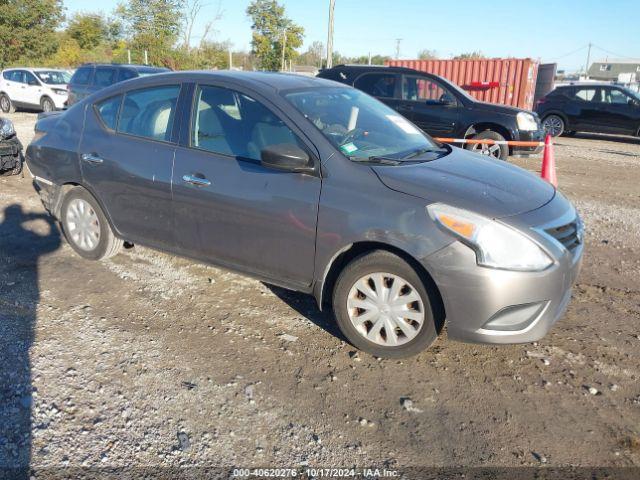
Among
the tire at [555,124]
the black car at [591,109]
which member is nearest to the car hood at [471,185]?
the black car at [591,109]

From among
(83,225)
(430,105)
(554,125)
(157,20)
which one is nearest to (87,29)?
(157,20)

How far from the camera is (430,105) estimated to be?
33.0ft

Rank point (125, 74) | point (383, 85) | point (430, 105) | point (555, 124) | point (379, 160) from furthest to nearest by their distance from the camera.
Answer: point (555, 124) < point (125, 74) < point (383, 85) < point (430, 105) < point (379, 160)

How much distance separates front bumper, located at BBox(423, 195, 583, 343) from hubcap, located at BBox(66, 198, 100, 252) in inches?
124

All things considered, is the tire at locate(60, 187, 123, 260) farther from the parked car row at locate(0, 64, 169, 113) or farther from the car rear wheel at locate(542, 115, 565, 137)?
the car rear wheel at locate(542, 115, 565, 137)

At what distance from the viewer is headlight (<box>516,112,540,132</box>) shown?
9.62 m

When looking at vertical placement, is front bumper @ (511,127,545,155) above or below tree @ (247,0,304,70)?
below

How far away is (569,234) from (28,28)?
3861 cm

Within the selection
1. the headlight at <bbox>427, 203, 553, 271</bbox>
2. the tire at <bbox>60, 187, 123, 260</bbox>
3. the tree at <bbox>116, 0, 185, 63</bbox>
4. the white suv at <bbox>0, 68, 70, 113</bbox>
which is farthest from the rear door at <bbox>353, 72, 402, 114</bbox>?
the tree at <bbox>116, 0, 185, 63</bbox>

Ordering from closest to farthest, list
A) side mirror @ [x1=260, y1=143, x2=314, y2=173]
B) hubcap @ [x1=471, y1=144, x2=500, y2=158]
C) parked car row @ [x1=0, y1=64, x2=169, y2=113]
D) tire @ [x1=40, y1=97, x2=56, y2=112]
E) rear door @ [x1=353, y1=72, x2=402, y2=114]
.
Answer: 1. side mirror @ [x1=260, y1=143, x2=314, y2=173]
2. hubcap @ [x1=471, y1=144, x2=500, y2=158]
3. rear door @ [x1=353, y1=72, x2=402, y2=114]
4. parked car row @ [x1=0, y1=64, x2=169, y2=113]
5. tire @ [x1=40, y1=97, x2=56, y2=112]

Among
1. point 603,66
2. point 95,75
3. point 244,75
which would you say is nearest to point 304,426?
point 244,75

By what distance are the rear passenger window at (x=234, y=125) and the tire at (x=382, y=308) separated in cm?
96

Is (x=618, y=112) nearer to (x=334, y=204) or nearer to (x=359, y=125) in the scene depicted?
(x=359, y=125)

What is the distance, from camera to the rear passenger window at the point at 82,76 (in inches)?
550
